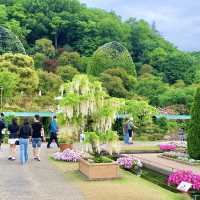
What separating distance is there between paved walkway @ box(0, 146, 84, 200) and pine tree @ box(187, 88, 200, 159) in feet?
19.1

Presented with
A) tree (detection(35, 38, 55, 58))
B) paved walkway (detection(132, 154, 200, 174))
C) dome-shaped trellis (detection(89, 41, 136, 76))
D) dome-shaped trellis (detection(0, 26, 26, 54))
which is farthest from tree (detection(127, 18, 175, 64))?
paved walkway (detection(132, 154, 200, 174))

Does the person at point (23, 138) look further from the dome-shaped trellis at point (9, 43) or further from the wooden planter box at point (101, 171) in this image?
the dome-shaped trellis at point (9, 43)

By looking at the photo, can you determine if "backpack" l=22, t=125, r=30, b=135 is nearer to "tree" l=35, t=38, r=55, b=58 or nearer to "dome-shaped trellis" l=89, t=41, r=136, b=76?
"dome-shaped trellis" l=89, t=41, r=136, b=76

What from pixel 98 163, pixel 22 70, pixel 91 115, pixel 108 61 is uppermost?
pixel 108 61

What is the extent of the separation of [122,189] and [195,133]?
26.0 feet

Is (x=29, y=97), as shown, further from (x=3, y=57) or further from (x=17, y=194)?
(x=17, y=194)

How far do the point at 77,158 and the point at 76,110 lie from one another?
289 centimetres

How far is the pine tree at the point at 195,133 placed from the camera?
20.4 meters

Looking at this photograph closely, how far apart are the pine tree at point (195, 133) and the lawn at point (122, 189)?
16.7ft

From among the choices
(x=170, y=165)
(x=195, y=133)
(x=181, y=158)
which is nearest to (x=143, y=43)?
(x=181, y=158)

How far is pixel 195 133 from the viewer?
67.4ft

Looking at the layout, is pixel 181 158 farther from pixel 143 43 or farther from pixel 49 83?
pixel 143 43

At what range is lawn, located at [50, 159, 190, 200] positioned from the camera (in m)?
12.3

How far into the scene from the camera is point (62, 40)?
92.4m
